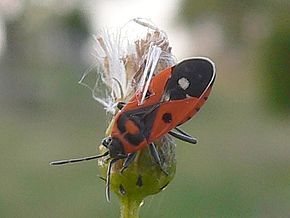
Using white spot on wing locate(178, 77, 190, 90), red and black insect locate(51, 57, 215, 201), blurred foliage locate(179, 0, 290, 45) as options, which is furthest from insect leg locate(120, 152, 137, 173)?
blurred foliage locate(179, 0, 290, 45)

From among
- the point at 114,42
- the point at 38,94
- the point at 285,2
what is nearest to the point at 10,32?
the point at 38,94

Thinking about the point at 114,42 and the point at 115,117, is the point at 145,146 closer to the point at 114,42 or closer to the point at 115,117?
the point at 115,117

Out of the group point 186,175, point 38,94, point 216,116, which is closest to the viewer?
point 186,175

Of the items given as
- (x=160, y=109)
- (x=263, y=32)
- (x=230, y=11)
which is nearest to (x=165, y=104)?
(x=160, y=109)

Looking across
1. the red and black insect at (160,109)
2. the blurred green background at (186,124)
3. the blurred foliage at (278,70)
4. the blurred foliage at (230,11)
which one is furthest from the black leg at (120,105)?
the blurred foliage at (230,11)

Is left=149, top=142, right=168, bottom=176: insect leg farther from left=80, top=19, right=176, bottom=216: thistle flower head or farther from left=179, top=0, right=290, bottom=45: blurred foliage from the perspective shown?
left=179, top=0, right=290, bottom=45: blurred foliage

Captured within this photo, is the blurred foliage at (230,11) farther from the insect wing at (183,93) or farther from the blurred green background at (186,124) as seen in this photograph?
the insect wing at (183,93)
